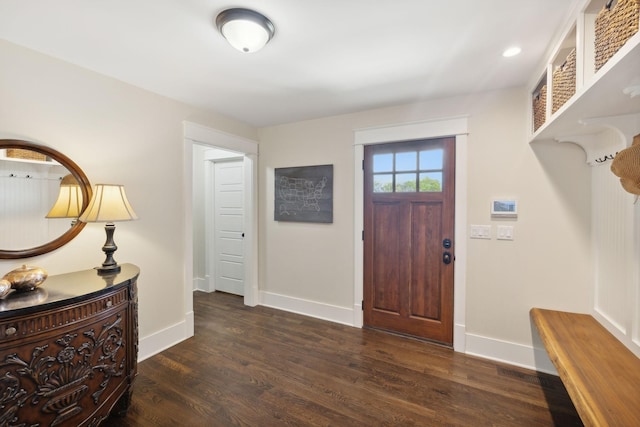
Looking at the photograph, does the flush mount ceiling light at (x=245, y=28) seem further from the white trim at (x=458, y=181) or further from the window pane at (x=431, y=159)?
the window pane at (x=431, y=159)

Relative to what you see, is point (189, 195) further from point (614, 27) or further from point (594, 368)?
point (594, 368)

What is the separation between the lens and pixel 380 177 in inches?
117

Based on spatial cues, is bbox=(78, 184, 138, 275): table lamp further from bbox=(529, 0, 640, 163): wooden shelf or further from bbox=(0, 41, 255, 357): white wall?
bbox=(529, 0, 640, 163): wooden shelf

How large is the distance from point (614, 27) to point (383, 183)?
1993mm

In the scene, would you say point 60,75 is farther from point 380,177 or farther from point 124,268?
point 380,177

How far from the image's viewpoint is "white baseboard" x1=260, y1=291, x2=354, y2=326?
3211mm

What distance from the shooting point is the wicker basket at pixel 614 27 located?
95 cm

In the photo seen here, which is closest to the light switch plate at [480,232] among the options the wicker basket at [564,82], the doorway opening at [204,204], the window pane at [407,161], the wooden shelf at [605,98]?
the window pane at [407,161]

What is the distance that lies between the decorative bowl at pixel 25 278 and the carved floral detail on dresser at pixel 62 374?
389 millimetres

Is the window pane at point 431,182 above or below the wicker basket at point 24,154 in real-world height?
below

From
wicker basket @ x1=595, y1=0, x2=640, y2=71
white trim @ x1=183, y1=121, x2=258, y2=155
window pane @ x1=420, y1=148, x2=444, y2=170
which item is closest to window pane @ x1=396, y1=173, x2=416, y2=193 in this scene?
window pane @ x1=420, y1=148, x2=444, y2=170

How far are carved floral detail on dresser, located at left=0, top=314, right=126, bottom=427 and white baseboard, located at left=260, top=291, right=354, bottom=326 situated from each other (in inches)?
79.5

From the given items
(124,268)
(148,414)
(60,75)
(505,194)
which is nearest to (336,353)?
(148,414)

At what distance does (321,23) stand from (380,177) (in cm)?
169
